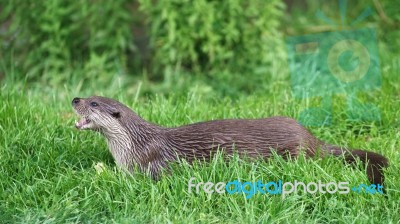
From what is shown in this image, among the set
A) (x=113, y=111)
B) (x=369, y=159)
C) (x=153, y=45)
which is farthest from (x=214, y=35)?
(x=369, y=159)

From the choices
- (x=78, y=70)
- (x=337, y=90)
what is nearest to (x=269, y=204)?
(x=337, y=90)

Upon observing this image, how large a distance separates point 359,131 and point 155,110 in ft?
5.12

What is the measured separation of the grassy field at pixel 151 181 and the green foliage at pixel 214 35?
1.90 m

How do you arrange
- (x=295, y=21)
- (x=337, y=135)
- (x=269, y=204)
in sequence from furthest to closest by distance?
(x=295, y=21) < (x=337, y=135) < (x=269, y=204)

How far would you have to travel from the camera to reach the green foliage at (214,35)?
285 inches

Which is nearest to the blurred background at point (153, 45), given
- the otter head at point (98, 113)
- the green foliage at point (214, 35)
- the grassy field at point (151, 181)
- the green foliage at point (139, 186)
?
the green foliage at point (214, 35)

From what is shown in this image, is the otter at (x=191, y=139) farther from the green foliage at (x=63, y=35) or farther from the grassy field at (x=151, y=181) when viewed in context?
the green foliage at (x=63, y=35)

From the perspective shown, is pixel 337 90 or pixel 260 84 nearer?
pixel 337 90

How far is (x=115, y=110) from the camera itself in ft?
15.6

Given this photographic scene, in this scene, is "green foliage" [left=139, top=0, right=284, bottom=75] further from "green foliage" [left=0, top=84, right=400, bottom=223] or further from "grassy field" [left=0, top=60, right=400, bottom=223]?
"green foliage" [left=0, top=84, right=400, bottom=223]

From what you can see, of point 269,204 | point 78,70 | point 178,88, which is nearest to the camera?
point 269,204

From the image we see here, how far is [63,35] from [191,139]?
10.7ft

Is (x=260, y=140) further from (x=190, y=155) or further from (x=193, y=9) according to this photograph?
(x=193, y=9)

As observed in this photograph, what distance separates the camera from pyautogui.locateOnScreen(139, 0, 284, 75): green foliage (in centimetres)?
723
